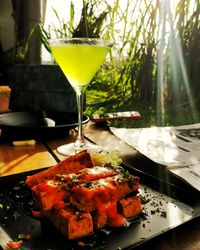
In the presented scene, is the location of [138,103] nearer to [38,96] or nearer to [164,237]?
[38,96]

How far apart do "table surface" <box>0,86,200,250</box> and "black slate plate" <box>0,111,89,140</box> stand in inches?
1.6

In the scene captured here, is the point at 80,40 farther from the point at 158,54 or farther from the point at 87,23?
the point at 87,23

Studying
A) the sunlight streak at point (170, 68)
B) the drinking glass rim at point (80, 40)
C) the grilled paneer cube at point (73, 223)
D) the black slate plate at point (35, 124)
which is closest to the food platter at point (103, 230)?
the grilled paneer cube at point (73, 223)

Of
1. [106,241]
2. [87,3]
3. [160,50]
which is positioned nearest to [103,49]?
[160,50]

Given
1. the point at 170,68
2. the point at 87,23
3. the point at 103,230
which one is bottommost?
the point at 103,230

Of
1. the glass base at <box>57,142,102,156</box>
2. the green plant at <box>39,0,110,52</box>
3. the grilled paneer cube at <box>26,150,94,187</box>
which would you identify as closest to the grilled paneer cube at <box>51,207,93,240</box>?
the grilled paneer cube at <box>26,150,94,187</box>

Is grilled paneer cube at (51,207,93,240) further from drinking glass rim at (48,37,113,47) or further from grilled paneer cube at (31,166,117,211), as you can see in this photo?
drinking glass rim at (48,37,113,47)

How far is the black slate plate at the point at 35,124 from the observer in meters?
1.23

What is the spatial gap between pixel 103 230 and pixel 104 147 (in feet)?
1.87

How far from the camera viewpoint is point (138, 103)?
1.97 metres

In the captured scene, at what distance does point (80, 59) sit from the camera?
4.18ft

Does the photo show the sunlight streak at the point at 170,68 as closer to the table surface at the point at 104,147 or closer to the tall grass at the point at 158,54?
the tall grass at the point at 158,54

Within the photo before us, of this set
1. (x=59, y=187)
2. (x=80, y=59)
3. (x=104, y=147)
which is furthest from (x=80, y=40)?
(x=59, y=187)

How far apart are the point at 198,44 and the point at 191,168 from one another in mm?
1130
